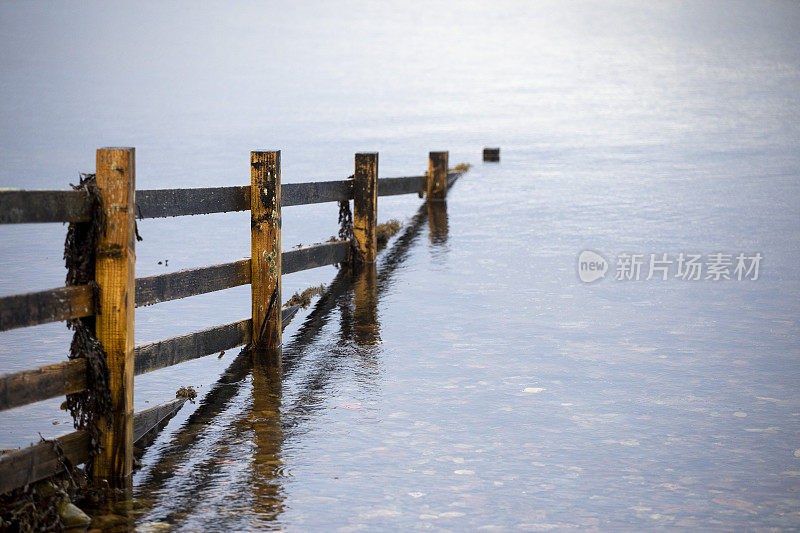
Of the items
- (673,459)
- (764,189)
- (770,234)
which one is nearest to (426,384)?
(673,459)

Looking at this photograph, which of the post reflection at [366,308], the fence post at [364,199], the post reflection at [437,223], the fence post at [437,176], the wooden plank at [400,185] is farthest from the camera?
the fence post at [437,176]

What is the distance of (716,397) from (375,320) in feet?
12.8

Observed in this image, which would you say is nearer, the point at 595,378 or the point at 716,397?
the point at 716,397

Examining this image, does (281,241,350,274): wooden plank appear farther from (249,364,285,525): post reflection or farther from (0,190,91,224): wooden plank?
(0,190,91,224): wooden plank

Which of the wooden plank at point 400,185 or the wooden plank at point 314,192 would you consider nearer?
the wooden plank at point 314,192

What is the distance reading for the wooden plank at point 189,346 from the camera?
671cm

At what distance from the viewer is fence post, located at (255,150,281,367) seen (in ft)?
28.0

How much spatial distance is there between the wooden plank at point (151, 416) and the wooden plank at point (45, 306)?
3.44 feet

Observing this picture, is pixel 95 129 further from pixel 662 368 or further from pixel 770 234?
pixel 662 368

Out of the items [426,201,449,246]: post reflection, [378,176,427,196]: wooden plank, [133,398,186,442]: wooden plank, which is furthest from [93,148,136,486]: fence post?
[426,201,449,246]: post reflection

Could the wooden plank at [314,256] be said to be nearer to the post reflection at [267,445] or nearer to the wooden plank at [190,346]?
the wooden plank at [190,346]

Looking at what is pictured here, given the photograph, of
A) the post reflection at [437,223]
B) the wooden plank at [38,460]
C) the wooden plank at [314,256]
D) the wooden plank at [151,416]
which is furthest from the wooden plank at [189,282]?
the post reflection at [437,223]

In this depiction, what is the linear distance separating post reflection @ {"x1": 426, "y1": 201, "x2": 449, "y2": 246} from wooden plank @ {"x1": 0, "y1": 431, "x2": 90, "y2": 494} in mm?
10500

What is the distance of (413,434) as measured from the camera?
21.6 ft
